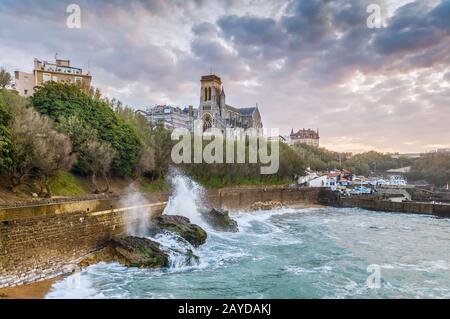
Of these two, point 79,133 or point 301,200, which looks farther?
point 301,200

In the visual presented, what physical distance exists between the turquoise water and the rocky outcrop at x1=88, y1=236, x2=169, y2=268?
674 mm

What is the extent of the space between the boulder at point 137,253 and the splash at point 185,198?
40.9 feet

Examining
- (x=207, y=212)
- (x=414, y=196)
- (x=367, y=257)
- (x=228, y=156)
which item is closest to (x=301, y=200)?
(x=228, y=156)

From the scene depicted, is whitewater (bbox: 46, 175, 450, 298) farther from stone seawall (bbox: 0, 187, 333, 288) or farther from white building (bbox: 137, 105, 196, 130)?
white building (bbox: 137, 105, 196, 130)

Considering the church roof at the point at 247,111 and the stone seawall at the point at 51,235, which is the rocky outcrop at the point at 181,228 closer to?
the stone seawall at the point at 51,235

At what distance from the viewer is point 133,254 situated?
71.9ft

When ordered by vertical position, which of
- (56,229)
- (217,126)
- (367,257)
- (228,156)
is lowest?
(367,257)

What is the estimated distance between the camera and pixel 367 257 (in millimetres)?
26156

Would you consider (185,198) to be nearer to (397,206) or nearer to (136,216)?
(136,216)

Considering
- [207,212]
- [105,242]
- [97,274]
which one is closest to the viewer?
[97,274]

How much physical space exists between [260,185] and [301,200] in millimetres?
8298

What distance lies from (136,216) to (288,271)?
12943mm

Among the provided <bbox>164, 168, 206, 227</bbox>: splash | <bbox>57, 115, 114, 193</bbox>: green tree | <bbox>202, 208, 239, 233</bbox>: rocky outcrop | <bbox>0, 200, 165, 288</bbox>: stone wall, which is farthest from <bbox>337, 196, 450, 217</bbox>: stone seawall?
<bbox>0, 200, 165, 288</bbox>: stone wall

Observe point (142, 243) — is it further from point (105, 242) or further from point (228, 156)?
point (228, 156)
